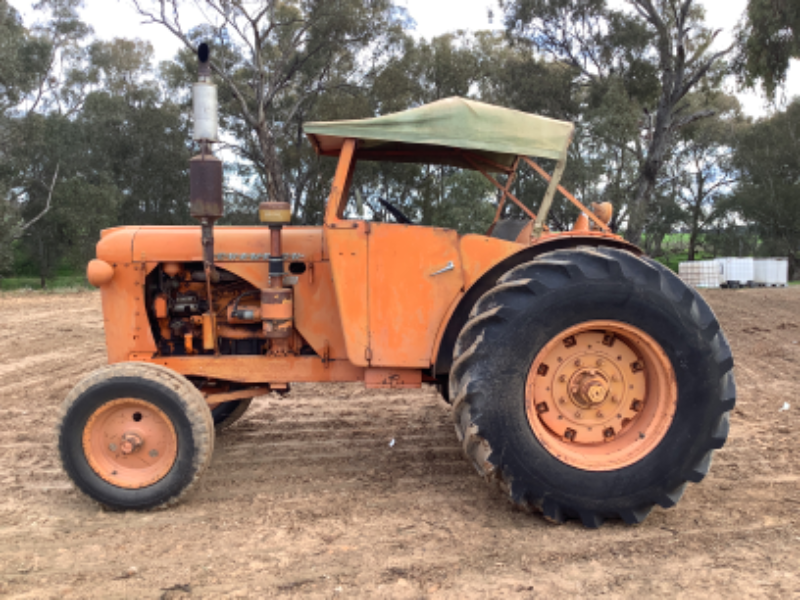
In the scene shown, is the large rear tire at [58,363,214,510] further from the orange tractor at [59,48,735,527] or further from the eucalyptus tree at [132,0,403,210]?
the eucalyptus tree at [132,0,403,210]

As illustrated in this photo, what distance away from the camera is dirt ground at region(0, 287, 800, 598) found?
2639 millimetres

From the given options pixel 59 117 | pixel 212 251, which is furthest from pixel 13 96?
pixel 212 251

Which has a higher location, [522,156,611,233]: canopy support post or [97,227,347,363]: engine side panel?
[522,156,611,233]: canopy support post

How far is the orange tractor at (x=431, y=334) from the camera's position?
3096mm

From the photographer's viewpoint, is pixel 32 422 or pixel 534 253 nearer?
pixel 534 253

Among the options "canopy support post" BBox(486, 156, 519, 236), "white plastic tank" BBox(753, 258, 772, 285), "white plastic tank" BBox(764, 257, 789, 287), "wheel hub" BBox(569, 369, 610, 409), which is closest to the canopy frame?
"canopy support post" BBox(486, 156, 519, 236)

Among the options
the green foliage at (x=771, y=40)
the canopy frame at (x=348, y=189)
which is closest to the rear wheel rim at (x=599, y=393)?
the canopy frame at (x=348, y=189)

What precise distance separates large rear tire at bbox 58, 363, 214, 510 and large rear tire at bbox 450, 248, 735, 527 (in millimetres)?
1584

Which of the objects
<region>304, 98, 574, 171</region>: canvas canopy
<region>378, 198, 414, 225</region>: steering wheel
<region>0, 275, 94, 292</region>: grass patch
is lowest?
<region>0, 275, 94, 292</region>: grass patch

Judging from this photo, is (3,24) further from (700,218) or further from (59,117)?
(700,218)

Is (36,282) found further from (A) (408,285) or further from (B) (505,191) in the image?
(A) (408,285)

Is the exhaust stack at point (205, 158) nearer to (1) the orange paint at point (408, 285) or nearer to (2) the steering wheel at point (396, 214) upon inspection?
(1) the orange paint at point (408, 285)

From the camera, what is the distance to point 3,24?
75.2 feet

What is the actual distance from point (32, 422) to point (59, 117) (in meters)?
28.5
